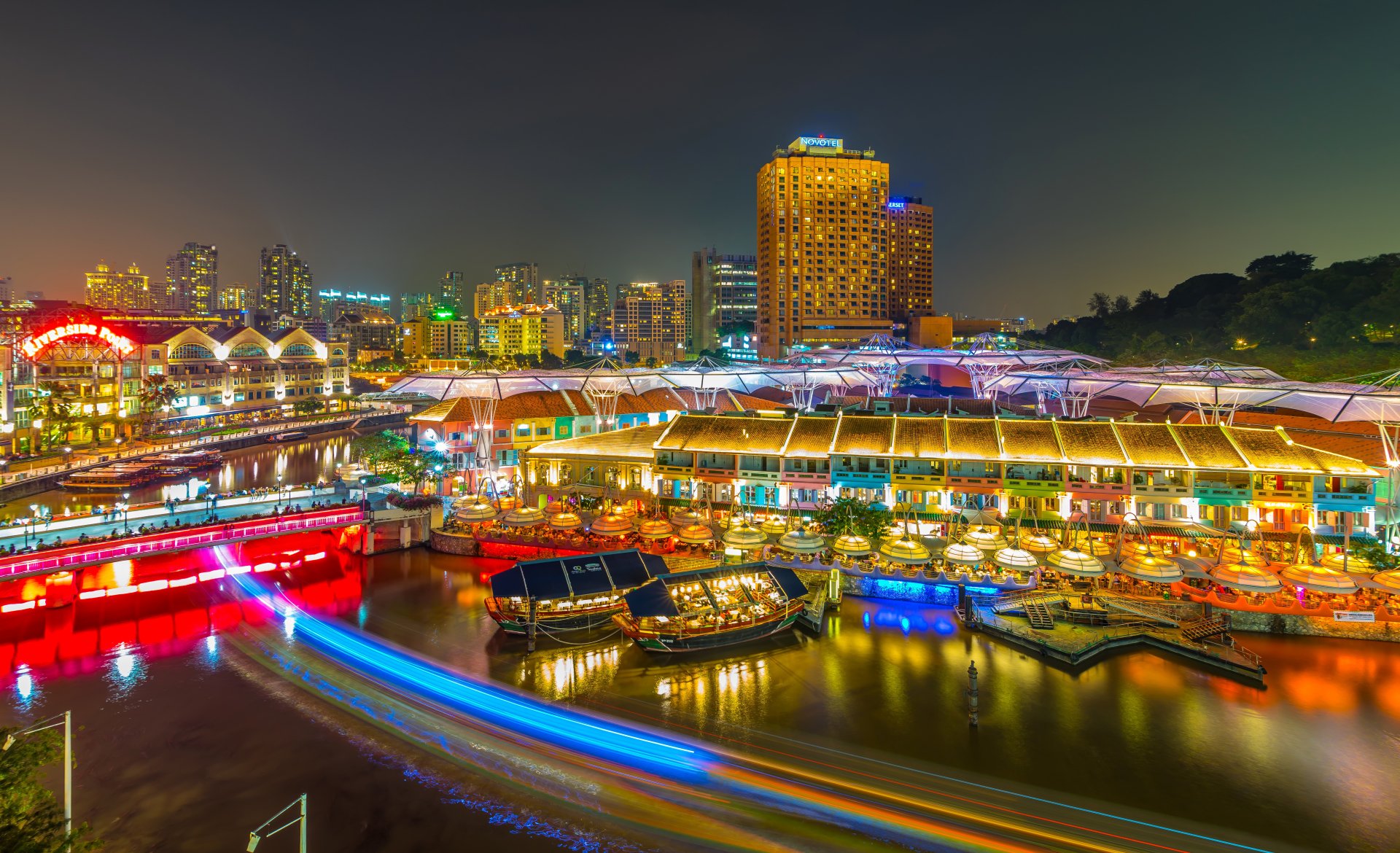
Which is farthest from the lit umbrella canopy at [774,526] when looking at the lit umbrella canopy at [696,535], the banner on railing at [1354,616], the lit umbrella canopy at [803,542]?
the banner on railing at [1354,616]

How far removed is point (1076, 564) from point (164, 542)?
3597cm

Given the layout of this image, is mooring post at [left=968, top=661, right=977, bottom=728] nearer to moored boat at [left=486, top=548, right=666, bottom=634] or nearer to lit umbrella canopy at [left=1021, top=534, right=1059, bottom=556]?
lit umbrella canopy at [left=1021, top=534, right=1059, bottom=556]

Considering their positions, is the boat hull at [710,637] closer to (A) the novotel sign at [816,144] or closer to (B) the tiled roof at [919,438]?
(B) the tiled roof at [919,438]

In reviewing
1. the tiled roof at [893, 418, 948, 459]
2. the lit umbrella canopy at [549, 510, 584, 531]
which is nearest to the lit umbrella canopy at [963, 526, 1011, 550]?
the tiled roof at [893, 418, 948, 459]

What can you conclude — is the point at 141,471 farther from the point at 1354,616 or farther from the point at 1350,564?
the point at 1350,564

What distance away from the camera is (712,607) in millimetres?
24766

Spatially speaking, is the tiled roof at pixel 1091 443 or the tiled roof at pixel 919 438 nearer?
the tiled roof at pixel 1091 443

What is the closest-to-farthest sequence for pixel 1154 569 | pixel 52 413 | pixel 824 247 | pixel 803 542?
pixel 1154 569
pixel 803 542
pixel 52 413
pixel 824 247

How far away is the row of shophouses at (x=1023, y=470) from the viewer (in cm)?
2905

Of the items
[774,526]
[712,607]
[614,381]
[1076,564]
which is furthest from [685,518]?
[614,381]

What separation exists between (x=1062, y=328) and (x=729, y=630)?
103 m

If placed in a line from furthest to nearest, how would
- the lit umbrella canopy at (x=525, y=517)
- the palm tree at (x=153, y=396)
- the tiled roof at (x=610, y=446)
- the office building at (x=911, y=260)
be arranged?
the office building at (x=911, y=260) → the palm tree at (x=153, y=396) → the tiled roof at (x=610, y=446) → the lit umbrella canopy at (x=525, y=517)

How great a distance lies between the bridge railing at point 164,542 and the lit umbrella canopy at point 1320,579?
39.1m

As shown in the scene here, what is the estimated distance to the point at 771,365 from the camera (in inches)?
2913
